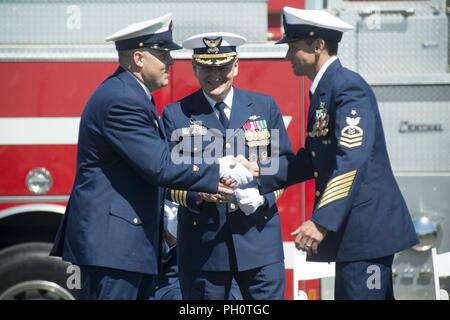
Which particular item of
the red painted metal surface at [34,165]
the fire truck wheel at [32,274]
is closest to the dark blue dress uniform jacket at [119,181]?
the red painted metal surface at [34,165]

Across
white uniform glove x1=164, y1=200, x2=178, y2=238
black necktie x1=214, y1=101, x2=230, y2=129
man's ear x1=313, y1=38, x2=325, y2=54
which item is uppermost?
man's ear x1=313, y1=38, x2=325, y2=54

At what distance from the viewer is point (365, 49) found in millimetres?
5316

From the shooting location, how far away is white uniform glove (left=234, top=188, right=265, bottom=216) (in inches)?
171

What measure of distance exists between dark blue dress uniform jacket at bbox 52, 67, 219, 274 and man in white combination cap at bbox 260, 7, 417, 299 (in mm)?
625

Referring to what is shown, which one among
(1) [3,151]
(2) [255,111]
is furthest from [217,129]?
(1) [3,151]

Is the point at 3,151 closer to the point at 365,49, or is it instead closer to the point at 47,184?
the point at 47,184

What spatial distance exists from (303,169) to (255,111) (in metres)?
0.39

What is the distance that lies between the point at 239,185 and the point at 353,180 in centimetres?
72

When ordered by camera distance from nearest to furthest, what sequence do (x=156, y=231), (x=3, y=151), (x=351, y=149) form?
(x=351, y=149) < (x=156, y=231) < (x=3, y=151)

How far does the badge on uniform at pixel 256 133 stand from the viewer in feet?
14.8

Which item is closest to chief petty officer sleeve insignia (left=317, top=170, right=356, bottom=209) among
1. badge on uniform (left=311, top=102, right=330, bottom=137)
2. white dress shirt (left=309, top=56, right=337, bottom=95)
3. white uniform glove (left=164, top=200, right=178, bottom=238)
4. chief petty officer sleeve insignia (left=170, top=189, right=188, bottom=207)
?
badge on uniform (left=311, top=102, right=330, bottom=137)

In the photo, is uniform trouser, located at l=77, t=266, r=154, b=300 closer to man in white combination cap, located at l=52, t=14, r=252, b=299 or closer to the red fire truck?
man in white combination cap, located at l=52, t=14, r=252, b=299

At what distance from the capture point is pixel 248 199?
4352 millimetres

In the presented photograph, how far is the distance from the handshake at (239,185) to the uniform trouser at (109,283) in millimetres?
536
